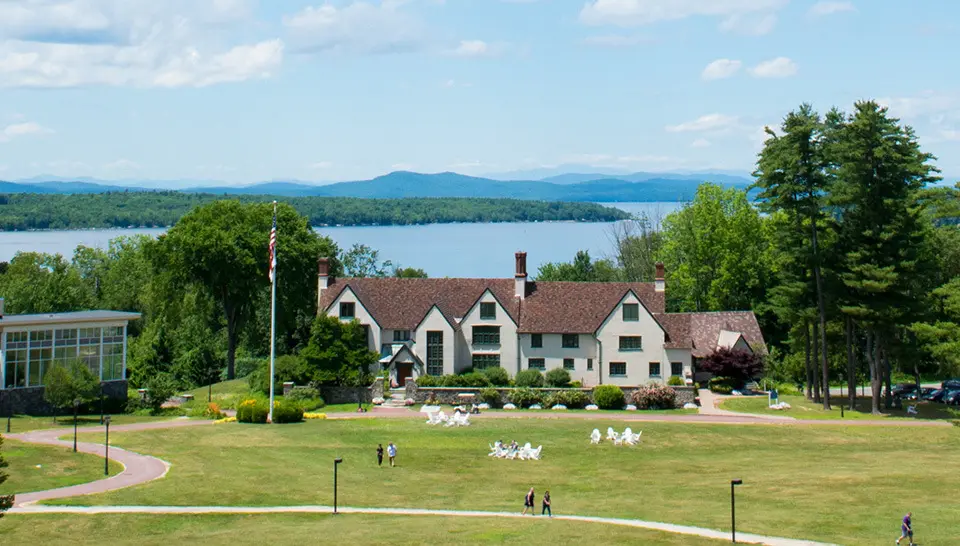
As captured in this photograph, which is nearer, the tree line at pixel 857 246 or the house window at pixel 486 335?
the tree line at pixel 857 246

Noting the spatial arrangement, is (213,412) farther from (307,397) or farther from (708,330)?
(708,330)

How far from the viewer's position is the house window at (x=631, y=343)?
76.4 metres

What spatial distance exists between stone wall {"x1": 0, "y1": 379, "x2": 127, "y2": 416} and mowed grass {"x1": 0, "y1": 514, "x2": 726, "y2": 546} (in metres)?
30.2

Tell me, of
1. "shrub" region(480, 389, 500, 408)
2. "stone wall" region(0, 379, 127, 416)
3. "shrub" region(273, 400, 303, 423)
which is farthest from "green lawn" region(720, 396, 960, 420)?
"stone wall" region(0, 379, 127, 416)

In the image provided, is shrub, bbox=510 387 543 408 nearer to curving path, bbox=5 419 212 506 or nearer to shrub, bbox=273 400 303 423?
shrub, bbox=273 400 303 423

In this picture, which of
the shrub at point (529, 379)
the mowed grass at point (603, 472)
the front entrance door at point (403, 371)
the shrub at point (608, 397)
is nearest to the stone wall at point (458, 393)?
the shrub at point (608, 397)

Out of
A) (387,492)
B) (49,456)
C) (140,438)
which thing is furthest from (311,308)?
(387,492)

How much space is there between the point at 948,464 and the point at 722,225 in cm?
5000

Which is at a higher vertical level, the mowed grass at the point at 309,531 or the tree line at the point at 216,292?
the tree line at the point at 216,292

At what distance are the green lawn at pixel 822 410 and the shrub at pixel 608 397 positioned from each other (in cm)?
684

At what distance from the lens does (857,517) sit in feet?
121

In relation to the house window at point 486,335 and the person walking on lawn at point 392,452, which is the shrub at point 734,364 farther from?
the person walking on lawn at point 392,452

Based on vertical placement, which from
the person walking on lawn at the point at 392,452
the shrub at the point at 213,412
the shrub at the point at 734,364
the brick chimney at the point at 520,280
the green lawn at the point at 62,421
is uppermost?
the brick chimney at the point at 520,280

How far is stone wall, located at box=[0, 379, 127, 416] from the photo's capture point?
215 ft
